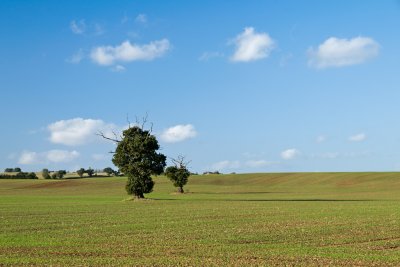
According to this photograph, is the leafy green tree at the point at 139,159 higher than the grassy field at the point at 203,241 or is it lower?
higher

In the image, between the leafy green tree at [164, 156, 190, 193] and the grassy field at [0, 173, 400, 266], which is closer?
the grassy field at [0, 173, 400, 266]

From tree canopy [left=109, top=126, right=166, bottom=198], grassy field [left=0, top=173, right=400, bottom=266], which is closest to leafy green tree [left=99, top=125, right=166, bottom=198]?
tree canopy [left=109, top=126, right=166, bottom=198]

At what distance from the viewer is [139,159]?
90.2m

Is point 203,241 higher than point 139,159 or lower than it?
lower

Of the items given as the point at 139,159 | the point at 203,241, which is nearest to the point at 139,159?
the point at 139,159

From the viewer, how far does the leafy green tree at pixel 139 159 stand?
294 feet

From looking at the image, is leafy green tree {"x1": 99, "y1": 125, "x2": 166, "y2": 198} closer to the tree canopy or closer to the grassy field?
the tree canopy

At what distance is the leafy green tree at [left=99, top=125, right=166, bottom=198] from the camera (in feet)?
294

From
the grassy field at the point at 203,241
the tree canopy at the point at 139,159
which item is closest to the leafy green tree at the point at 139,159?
the tree canopy at the point at 139,159

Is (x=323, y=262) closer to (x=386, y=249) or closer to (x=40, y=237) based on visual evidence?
(x=386, y=249)

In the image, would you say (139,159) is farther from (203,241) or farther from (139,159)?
(203,241)

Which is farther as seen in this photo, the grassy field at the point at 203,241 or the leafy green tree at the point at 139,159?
the leafy green tree at the point at 139,159

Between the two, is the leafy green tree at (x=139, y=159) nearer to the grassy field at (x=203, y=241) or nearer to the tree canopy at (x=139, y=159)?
the tree canopy at (x=139, y=159)

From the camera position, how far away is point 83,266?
2297 cm
